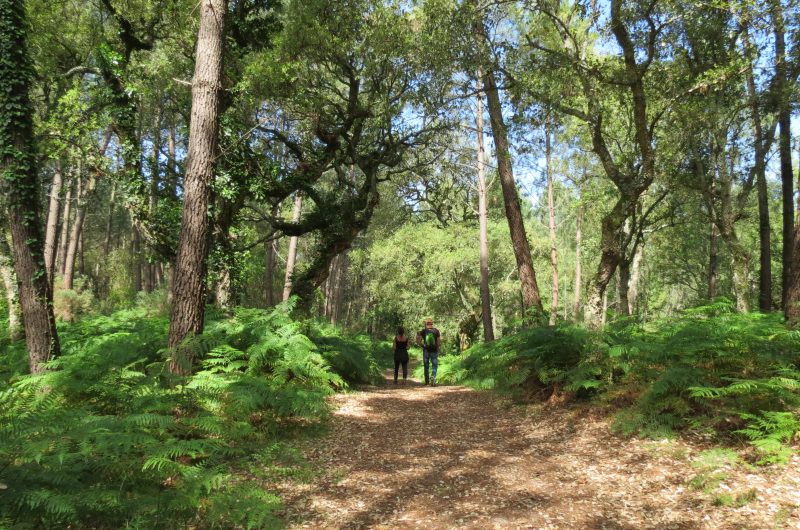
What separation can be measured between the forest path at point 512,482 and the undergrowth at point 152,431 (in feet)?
2.01

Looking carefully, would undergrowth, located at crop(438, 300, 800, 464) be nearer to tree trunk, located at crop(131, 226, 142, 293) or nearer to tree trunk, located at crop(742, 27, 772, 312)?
tree trunk, located at crop(742, 27, 772, 312)

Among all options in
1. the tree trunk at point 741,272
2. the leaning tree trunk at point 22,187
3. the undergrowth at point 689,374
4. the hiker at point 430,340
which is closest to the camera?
the undergrowth at point 689,374

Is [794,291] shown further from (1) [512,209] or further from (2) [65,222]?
(2) [65,222]

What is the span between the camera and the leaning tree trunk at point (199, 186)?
587 centimetres

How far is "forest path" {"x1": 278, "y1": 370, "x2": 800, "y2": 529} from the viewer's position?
357cm

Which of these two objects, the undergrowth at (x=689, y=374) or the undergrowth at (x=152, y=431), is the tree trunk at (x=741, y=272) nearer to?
the undergrowth at (x=689, y=374)

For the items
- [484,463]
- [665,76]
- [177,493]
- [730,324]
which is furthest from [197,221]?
[665,76]

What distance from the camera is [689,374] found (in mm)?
5195

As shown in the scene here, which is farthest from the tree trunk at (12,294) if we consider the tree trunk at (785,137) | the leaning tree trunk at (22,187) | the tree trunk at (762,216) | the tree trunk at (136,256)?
Result: the tree trunk at (762,216)

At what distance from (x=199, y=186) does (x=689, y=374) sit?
6.55 m

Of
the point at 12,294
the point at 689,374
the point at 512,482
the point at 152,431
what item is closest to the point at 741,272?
the point at 689,374

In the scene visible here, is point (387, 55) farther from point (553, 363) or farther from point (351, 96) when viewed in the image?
point (553, 363)

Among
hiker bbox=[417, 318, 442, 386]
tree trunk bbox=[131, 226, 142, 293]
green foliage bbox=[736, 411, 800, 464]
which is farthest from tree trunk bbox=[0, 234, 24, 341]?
tree trunk bbox=[131, 226, 142, 293]

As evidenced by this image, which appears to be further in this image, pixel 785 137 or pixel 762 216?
pixel 762 216
